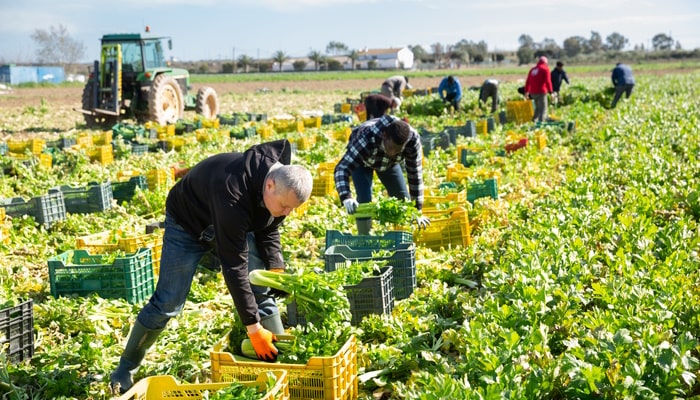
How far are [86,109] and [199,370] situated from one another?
1631 cm

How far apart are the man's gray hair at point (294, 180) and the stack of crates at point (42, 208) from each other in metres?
5.88

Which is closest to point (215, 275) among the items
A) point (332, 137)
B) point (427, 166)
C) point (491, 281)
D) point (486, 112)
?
point (491, 281)

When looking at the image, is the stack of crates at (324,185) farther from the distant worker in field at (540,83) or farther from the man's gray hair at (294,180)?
the distant worker in field at (540,83)

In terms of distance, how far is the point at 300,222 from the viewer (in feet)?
29.1

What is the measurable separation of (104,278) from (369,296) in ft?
7.89

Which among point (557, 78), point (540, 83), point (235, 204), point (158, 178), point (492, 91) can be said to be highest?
point (557, 78)

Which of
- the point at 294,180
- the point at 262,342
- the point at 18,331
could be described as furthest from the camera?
the point at 18,331

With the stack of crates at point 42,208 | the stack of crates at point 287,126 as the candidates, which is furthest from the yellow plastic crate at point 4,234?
the stack of crates at point 287,126

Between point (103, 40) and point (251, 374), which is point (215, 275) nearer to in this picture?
point (251, 374)

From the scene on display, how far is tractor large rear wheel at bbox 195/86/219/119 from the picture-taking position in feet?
73.0

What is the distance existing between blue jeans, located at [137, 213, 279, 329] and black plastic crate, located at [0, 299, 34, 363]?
115 cm

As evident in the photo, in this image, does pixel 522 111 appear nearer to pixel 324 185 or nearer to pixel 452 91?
pixel 452 91

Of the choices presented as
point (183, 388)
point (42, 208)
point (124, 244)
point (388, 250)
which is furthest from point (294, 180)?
point (42, 208)

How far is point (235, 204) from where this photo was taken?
3.86 metres
